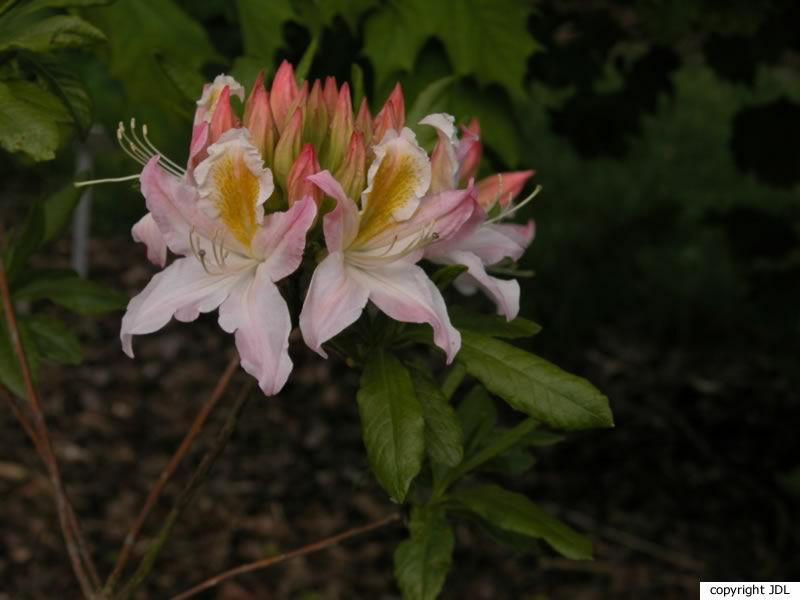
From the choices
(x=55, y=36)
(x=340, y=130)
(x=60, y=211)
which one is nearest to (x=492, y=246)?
(x=340, y=130)

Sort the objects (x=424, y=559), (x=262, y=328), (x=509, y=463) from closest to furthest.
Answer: (x=262, y=328) → (x=424, y=559) → (x=509, y=463)

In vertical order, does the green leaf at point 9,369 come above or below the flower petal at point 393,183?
below

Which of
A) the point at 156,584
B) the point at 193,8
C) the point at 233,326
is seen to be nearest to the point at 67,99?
the point at 233,326

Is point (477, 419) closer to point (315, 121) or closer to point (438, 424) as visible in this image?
point (438, 424)

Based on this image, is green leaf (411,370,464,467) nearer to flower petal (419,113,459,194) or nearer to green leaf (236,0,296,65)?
flower petal (419,113,459,194)

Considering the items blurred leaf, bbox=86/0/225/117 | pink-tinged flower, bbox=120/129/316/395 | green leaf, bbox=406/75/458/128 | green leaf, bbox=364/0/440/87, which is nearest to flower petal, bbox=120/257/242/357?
pink-tinged flower, bbox=120/129/316/395

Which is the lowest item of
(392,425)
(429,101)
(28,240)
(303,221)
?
(28,240)

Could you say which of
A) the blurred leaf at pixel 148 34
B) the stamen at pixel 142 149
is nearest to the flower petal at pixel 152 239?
the stamen at pixel 142 149

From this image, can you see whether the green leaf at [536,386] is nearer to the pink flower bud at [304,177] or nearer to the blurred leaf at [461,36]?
the pink flower bud at [304,177]
